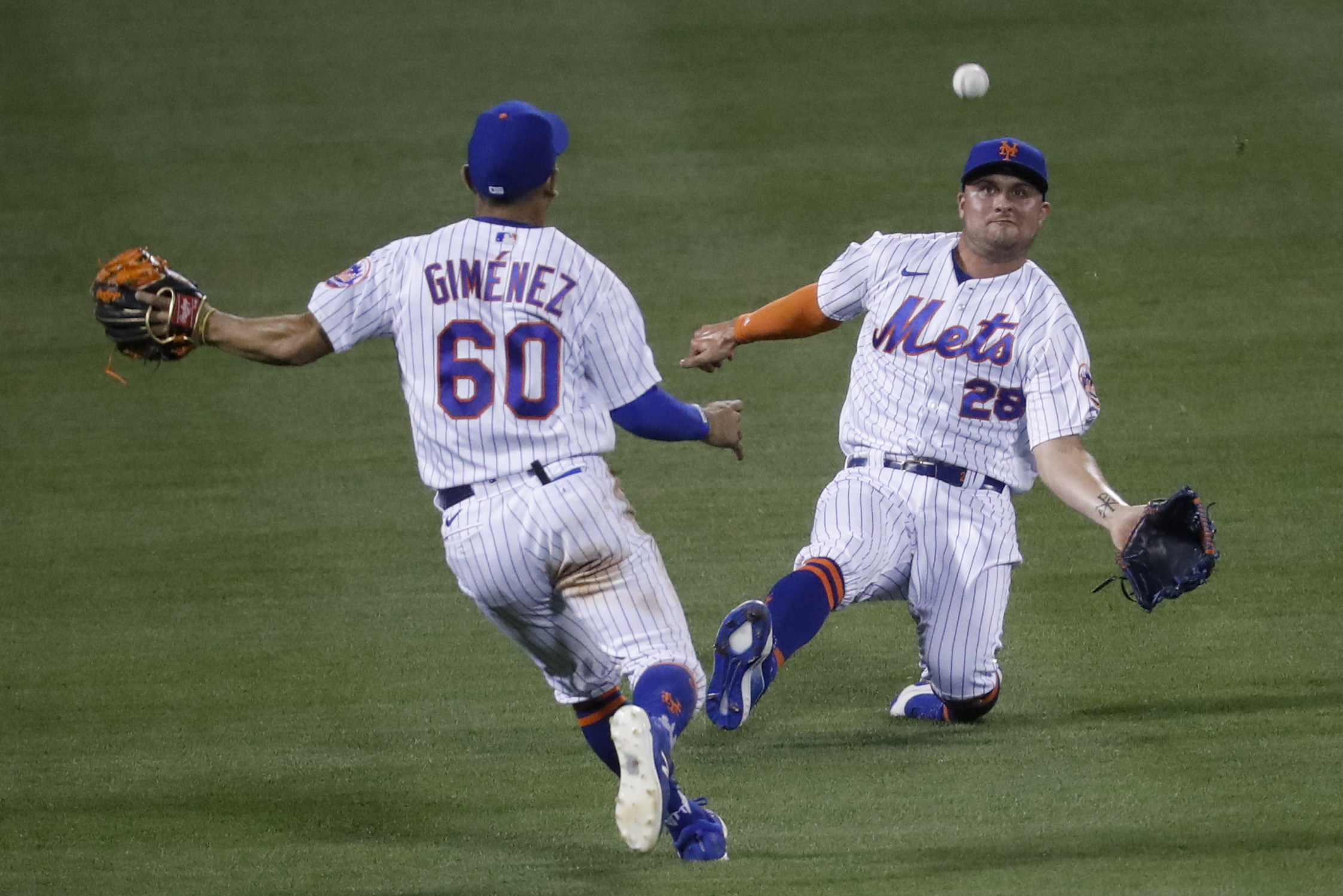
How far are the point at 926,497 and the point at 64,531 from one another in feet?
11.6

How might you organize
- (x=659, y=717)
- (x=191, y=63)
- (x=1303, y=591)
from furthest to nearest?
(x=191, y=63)
(x=1303, y=591)
(x=659, y=717)

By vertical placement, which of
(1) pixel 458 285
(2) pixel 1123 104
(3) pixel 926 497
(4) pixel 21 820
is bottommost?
(4) pixel 21 820

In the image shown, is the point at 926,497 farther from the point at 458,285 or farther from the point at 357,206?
the point at 357,206

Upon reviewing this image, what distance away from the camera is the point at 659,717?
13.3 ft

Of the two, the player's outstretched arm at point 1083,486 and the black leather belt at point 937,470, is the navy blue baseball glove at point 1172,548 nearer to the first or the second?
the player's outstretched arm at point 1083,486

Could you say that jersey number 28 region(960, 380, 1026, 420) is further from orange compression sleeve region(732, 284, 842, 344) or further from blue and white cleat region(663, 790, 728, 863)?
blue and white cleat region(663, 790, 728, 863)

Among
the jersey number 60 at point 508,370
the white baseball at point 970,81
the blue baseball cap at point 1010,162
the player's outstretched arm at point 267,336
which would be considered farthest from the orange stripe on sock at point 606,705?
the white baseball at point 970,81

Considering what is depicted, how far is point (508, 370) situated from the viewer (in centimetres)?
412

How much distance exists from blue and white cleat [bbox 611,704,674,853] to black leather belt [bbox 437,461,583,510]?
567mm

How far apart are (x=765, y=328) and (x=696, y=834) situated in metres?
1.77

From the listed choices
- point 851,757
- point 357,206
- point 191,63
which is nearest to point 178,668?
point 851,757

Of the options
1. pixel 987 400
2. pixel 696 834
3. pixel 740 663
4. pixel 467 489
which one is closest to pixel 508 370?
pixel 467 489

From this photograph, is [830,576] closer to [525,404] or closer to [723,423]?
[723,423]

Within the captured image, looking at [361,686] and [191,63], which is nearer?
[361,686]
